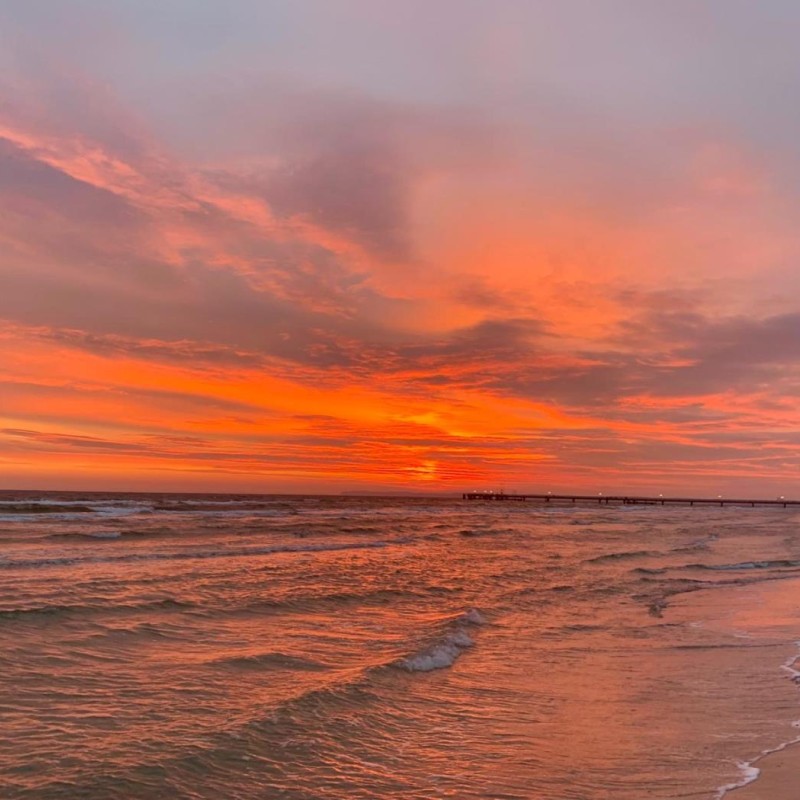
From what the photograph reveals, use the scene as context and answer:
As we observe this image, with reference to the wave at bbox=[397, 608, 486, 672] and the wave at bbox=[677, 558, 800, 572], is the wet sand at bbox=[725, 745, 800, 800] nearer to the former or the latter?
the wave at bbox=[397, 608, 486, 672]

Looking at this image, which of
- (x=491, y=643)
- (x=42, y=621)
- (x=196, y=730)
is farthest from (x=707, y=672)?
(x=42, y=621)

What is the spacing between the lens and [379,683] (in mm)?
11812

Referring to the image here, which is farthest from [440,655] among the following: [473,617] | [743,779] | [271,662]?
[743,779]

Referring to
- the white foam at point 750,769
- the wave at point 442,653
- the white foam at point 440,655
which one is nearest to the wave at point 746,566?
the wave at point 442,653

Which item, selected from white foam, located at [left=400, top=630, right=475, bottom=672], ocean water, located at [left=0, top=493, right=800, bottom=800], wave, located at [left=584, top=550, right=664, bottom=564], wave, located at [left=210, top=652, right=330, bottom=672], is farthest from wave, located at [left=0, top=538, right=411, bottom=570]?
white foam, located at [left=400, top=630, right=475, bottom=672]

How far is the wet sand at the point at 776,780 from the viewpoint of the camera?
7.53 m

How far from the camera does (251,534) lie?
4338 centimetres

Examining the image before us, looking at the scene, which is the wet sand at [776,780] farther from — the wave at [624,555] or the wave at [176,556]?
the wave at [624,555]

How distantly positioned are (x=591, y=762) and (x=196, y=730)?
4.74 m

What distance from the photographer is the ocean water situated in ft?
26.1

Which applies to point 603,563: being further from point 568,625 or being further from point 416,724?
Answer: point 416,724

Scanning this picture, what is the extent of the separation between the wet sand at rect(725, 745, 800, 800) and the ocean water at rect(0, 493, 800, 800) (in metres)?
0.21

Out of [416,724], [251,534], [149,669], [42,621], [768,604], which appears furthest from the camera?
[251,534]

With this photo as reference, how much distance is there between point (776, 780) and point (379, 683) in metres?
5.85
